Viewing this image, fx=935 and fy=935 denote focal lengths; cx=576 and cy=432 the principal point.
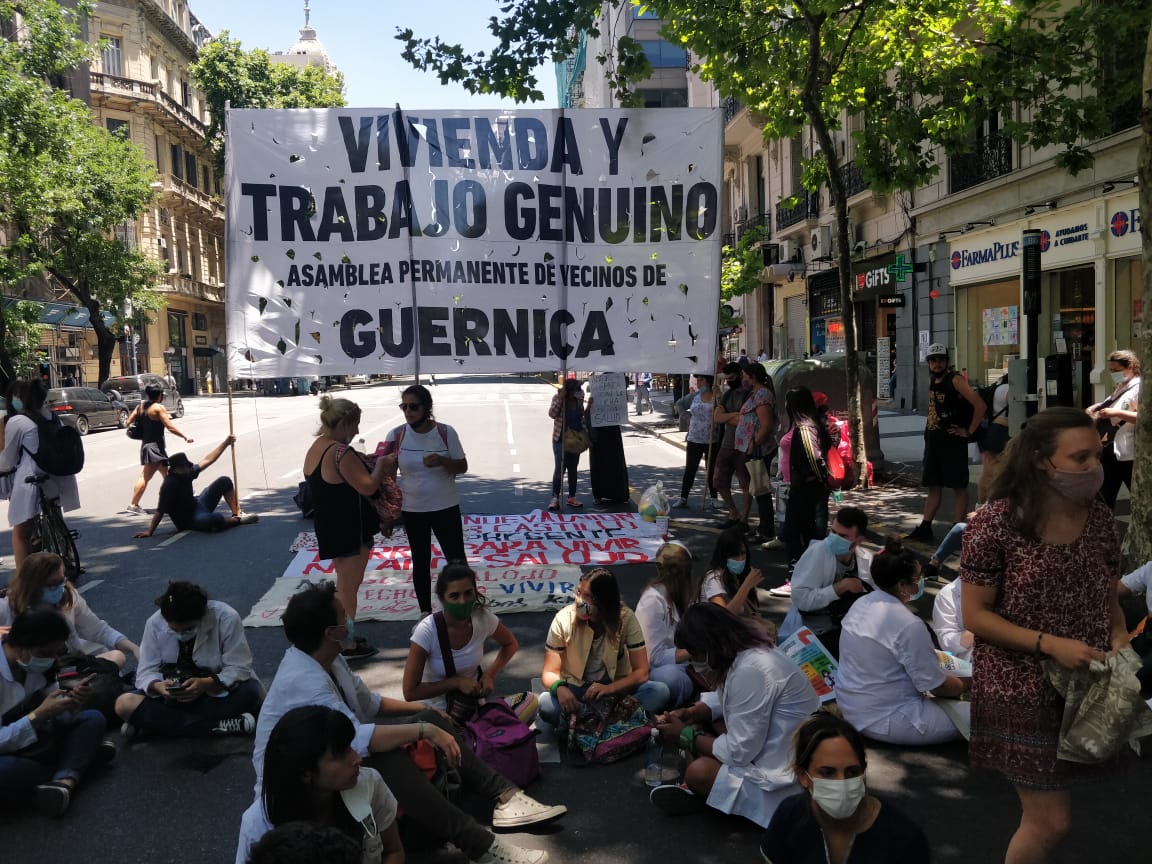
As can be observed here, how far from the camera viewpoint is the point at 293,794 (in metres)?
2.63

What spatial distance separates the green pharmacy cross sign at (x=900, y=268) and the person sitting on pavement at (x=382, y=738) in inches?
845

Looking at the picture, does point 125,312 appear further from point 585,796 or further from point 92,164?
Answer: point 585,796

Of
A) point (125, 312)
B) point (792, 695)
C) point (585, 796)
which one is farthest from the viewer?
point (125, 312)

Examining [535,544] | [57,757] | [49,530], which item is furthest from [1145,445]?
[49,530]

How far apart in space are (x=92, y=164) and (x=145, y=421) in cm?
2230

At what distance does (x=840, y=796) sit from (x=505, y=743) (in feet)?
6.41

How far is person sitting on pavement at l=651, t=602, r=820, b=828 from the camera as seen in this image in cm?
371

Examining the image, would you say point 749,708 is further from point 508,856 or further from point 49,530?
point 49,530

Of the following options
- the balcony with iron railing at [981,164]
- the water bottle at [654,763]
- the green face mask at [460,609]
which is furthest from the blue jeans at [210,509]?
the balcony with iron railing at [981,164]

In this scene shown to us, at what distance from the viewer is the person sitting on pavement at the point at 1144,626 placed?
5031 mm

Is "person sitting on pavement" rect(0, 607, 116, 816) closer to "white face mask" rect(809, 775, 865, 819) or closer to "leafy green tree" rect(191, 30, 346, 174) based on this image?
"white face mask" rect(809, 775, 865, 819)

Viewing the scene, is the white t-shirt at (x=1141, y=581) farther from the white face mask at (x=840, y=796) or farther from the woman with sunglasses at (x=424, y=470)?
the woman with sunglasses at (x=424, y=470)

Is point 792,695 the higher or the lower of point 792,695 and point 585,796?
the higher

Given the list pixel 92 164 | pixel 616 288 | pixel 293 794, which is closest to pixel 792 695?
pixel 293 794
